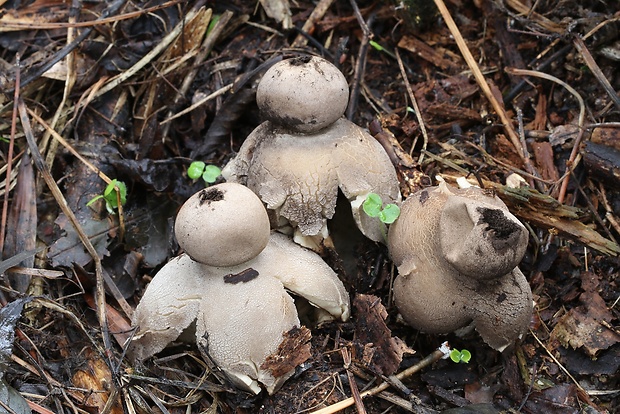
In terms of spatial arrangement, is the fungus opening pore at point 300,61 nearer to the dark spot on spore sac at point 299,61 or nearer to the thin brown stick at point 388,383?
the dark spot on spore sac at point 299,61

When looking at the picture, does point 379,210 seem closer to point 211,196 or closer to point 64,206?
point 211,196

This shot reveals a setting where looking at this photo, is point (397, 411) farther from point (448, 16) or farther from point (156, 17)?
point (156, 17)

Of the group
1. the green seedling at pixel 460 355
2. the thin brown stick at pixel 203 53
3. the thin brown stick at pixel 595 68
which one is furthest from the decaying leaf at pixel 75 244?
the thin brown stick at pixel 595 68

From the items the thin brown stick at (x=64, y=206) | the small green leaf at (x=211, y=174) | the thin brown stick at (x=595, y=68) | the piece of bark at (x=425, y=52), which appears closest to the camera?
the thin brown stick at (x=64, y=206)

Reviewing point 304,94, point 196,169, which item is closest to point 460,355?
point 304,94

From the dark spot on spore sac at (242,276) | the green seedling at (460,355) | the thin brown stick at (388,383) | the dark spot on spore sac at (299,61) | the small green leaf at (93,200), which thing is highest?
the dark spot on spore sac at (299,61)
